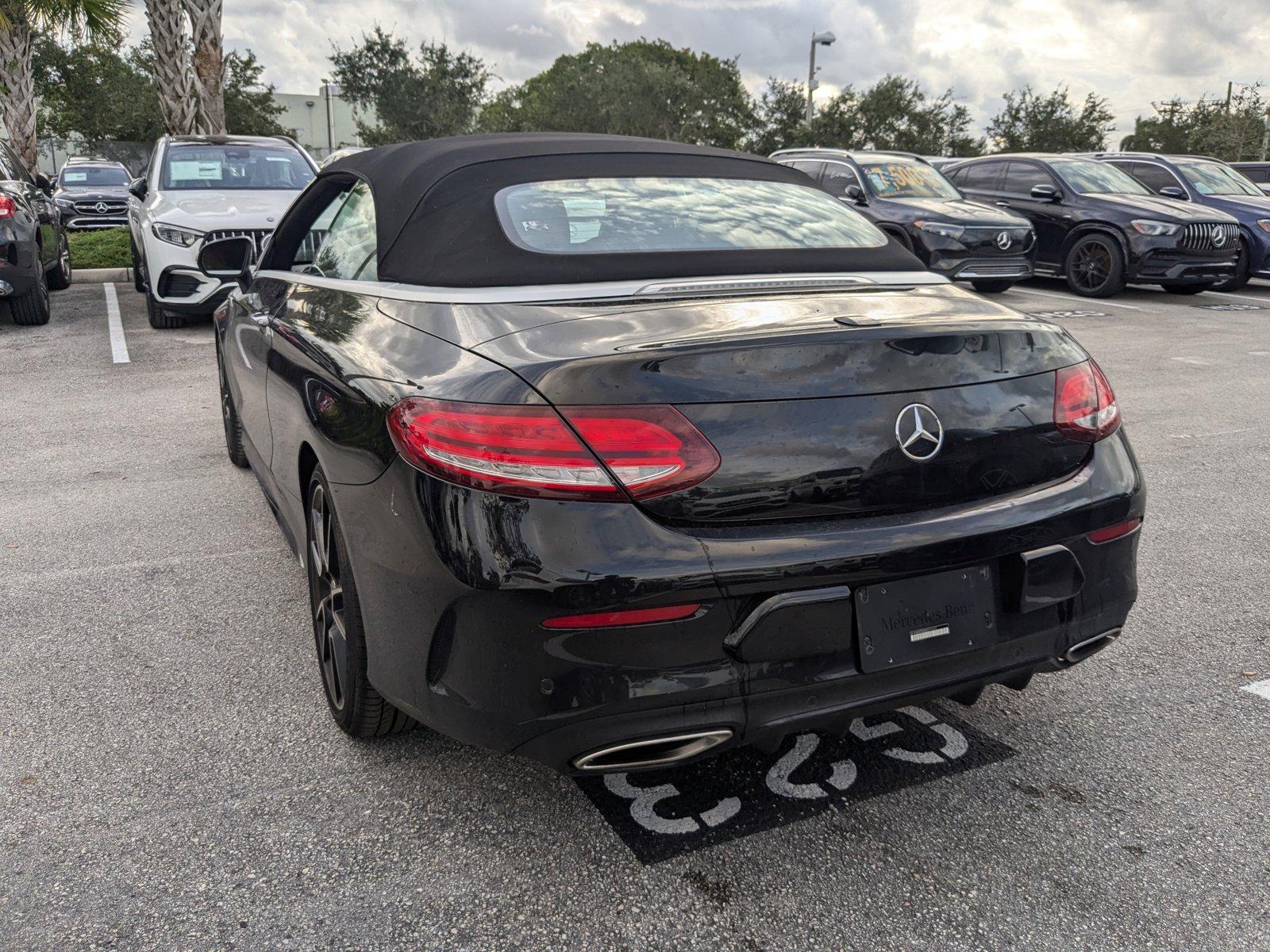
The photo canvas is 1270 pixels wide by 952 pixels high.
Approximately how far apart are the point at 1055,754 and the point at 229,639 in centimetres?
241

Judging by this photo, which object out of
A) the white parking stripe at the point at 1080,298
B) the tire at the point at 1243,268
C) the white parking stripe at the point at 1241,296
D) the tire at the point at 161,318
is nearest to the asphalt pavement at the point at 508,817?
the tire at the point at 161,318

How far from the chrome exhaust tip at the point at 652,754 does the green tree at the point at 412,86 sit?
44645mm

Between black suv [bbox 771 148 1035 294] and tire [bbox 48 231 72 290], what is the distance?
819 cm

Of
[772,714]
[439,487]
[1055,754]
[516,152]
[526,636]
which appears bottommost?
[1055,754]

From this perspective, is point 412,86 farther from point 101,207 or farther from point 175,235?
point 175,235

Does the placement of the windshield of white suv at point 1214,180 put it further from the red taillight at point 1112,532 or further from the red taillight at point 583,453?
the red taillight at point 583,453

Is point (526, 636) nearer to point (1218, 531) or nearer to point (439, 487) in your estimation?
point (439, 487)

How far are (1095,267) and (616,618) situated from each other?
12.6 m

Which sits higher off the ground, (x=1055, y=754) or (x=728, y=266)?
(x=728, y=266)

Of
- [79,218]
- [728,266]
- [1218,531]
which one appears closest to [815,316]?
[728,266]

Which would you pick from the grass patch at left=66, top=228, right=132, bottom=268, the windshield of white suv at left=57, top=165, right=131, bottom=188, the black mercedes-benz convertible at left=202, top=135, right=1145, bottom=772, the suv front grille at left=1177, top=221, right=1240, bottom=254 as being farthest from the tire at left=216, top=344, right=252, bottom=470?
the windshield of white suv at left=57, top=165, right=131, bottom=188

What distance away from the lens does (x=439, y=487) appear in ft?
6.60

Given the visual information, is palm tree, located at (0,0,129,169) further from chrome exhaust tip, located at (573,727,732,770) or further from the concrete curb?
chrome exhaust tip, located at (573,727,732,770)

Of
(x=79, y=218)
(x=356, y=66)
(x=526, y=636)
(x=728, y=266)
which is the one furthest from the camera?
(x=356, y=66)
